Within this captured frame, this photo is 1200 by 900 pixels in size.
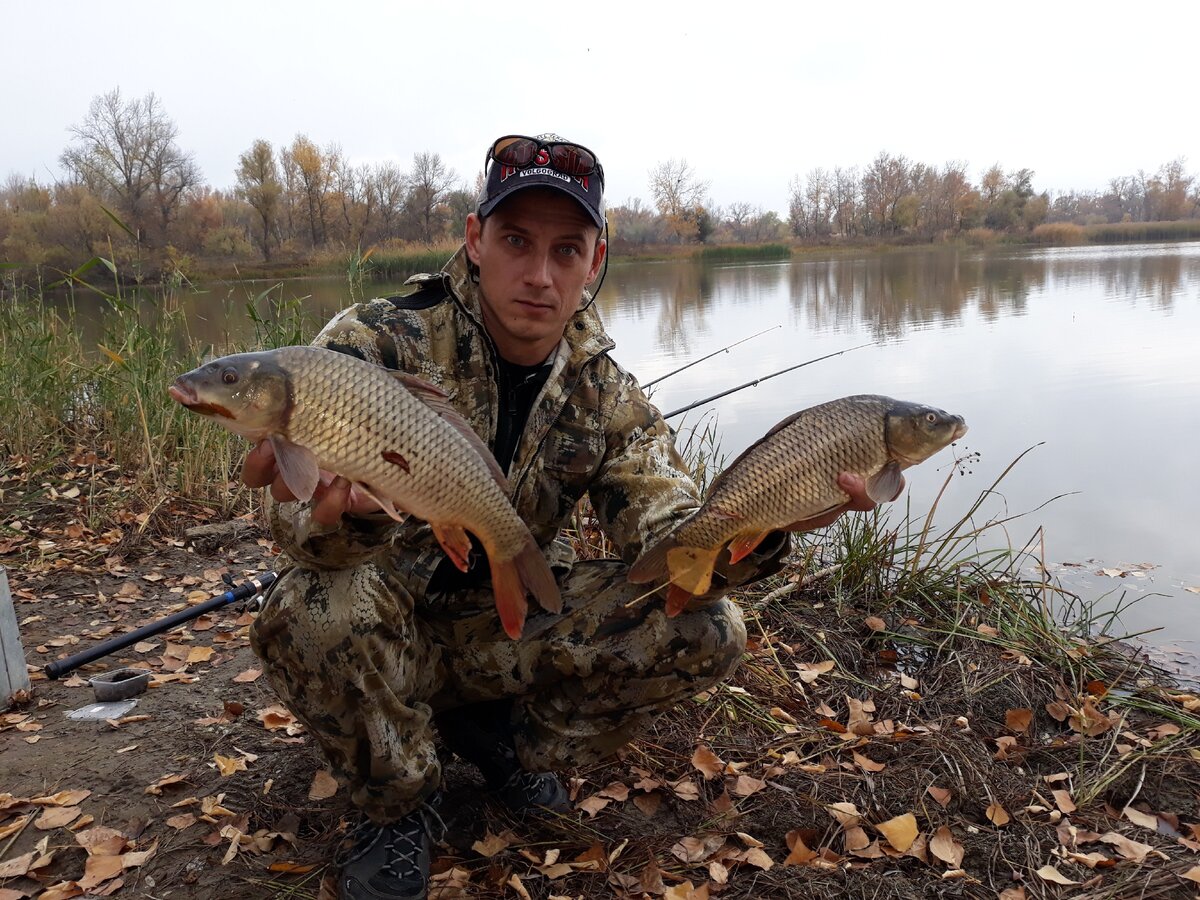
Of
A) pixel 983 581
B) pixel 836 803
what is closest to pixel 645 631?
pixel 836 803

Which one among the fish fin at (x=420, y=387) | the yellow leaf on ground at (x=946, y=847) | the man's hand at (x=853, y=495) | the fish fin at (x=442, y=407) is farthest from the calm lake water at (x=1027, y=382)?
the fish fin at (x=420, y=387)

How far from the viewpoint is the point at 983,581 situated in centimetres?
328

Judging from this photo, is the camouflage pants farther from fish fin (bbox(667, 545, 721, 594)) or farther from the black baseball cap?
the black baseball cap

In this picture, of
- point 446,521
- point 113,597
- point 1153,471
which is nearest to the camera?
point 446,521

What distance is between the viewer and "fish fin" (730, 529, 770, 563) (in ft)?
5.50

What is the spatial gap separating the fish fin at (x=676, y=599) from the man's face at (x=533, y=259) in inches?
26.5

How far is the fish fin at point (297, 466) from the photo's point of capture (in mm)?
1416

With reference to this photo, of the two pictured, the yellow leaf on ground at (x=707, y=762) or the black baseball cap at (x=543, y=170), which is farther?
the yellow leaf on ground at (x=707, y=762)

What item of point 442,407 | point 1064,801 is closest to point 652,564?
point 442,407

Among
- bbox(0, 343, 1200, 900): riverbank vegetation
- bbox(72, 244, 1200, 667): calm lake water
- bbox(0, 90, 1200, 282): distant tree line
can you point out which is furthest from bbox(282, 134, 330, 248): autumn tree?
bbox(0, 343, 1200, 900): riverbank vegetation

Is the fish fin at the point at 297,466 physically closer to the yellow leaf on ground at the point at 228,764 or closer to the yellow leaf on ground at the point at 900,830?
the yellow leaf on ground at the point at 228,764

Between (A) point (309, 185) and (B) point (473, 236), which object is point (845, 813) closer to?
(B) point (473, 236)

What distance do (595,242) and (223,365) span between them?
0.98 meters

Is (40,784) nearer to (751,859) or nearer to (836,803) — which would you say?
(751,859)
